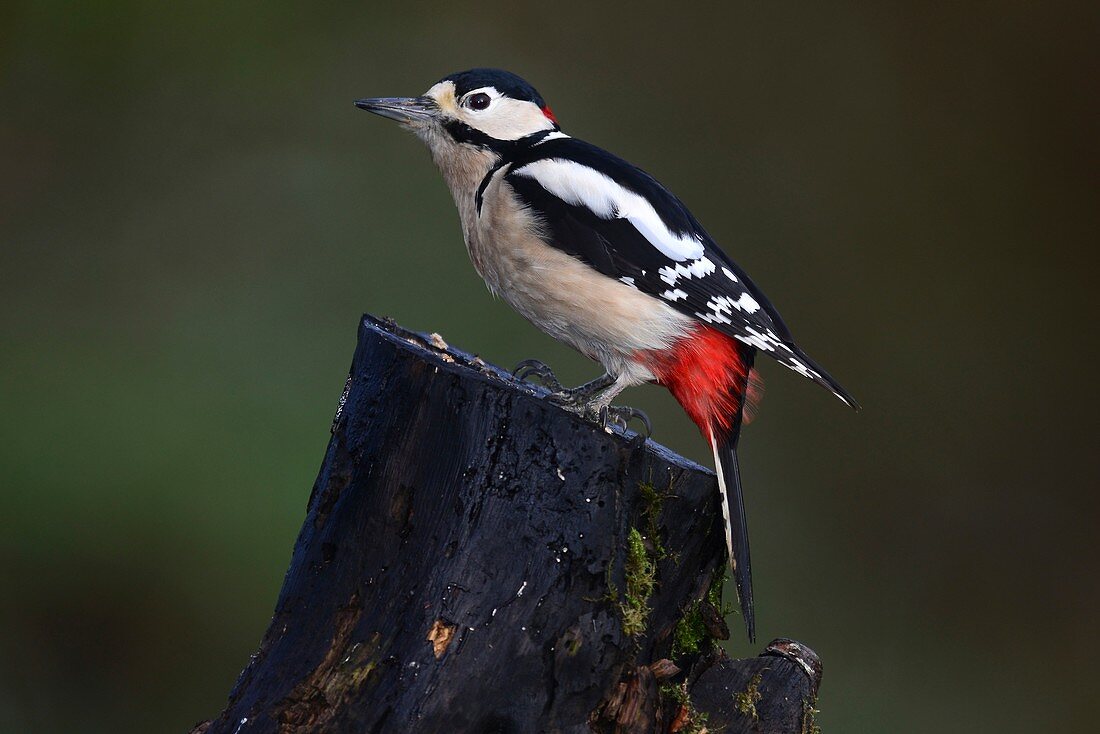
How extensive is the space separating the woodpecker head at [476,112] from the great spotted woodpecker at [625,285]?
18 centimetres

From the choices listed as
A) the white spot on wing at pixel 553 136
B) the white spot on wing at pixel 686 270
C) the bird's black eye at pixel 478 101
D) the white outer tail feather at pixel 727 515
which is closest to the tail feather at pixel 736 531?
the white outer tail feather at pixel 727 515

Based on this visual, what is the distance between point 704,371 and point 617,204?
43cm

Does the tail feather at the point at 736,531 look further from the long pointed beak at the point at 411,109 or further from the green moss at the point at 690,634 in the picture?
the long pointed beak at the point at 411,109

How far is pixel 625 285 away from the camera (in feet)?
8.29

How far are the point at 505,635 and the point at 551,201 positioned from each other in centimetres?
111

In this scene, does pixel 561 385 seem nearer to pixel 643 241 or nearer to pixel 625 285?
pixel 625 285

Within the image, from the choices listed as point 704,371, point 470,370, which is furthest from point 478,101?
point 470,370

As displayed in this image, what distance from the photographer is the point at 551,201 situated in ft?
8.47

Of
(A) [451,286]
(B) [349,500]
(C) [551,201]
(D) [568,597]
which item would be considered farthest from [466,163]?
A: (A) [451,286]

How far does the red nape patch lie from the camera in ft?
8.27

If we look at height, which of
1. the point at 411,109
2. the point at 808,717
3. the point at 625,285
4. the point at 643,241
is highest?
the point at 411,109

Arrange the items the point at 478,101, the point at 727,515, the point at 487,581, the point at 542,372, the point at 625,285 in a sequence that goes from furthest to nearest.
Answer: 1. the point at 478,101
2. the point at 542,372
3. the point at 625,285
4. the point at 727,515
5. the point at 487,581

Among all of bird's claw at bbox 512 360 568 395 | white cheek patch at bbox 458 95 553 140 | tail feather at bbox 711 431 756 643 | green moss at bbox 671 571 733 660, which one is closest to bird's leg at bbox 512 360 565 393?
bird's claw at bbox 512 360 568 395

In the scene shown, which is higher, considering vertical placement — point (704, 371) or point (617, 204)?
point (617, 204)
